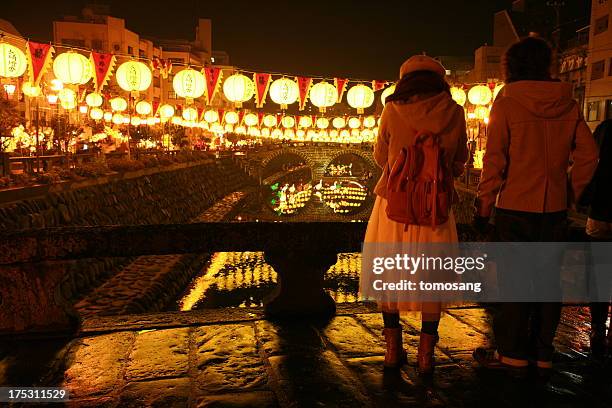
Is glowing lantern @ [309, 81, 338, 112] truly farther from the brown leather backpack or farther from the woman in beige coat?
the brown leather backpack

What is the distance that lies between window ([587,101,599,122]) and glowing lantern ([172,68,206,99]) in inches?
950

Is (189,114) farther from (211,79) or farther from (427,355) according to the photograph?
(427,355)

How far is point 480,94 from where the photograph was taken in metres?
18.4

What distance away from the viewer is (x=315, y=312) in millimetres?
4516

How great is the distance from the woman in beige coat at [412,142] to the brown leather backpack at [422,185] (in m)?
0.07

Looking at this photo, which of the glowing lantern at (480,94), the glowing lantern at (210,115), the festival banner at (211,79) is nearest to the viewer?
the festival banner at (211,79)

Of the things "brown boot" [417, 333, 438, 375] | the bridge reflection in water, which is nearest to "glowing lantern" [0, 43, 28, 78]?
the bridge reflection in water

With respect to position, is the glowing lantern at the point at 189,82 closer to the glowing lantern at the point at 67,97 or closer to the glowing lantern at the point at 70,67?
the glowing lantern at the point at 70,67

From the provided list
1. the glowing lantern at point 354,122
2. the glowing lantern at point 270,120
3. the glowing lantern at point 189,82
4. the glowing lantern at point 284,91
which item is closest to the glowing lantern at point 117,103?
the glowing lantern at point 270,120

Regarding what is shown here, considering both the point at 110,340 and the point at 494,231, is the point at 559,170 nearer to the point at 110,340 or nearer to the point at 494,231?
the point at 494,231

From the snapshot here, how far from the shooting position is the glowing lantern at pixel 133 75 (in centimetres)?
1453

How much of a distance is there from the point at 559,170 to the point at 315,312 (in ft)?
8.01

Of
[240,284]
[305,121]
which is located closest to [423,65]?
A: [240,284]

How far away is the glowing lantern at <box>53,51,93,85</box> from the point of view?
13555 mm
